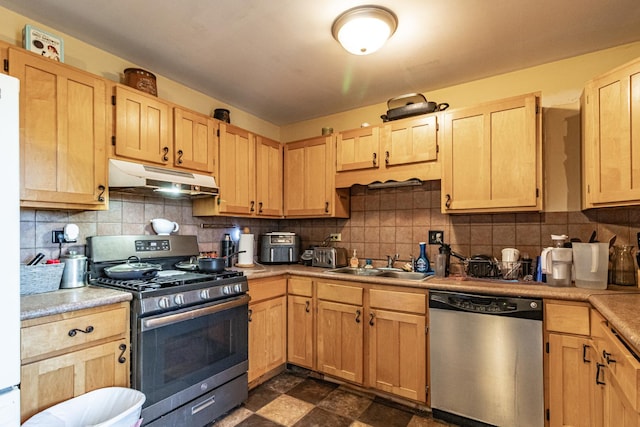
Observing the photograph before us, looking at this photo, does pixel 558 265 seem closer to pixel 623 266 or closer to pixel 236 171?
pixel 623 266

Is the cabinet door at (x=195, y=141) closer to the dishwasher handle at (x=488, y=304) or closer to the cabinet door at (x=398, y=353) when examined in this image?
the cabinet door at (x=398, y=353)

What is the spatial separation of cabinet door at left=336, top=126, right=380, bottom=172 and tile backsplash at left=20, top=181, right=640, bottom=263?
0.38 meters

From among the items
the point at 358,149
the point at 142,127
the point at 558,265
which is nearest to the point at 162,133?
the point at 142,127

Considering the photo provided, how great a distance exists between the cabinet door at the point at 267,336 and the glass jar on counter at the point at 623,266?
234 centimetres

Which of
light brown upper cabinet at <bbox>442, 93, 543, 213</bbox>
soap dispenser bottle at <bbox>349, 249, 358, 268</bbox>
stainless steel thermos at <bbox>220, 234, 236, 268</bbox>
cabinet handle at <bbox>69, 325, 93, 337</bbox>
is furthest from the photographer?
soap dispenser bottle at <bbox>349, 249, 358, 268</bbox>

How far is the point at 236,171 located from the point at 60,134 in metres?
1.28

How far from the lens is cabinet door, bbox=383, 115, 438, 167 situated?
2.50 metres

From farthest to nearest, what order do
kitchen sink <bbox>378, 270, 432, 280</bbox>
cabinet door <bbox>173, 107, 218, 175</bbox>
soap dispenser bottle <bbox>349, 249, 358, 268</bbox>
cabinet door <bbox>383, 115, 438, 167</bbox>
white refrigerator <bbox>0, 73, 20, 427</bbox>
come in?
soap dispenser bottle <bbox>349, 249, 358, 268</bbox>
kitchen sink <bbox>378, 270, 432, 280</bbox>
cabinet door <bbox>383, 115, 438, 167</bbox>
cabinet door <bbox>173, 107, 218, 175</bbox>
white refrigerator <bbox>0, 73, 20, 427</bbox>

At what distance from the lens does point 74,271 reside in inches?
73.5

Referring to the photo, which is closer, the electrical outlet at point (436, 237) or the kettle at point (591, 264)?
the kettle at point (591, 264)

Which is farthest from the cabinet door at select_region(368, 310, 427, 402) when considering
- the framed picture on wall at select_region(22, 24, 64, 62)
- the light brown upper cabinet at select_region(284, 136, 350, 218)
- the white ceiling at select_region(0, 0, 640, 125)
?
the framed picture on wall at select_region(22, 24, 64, 62)

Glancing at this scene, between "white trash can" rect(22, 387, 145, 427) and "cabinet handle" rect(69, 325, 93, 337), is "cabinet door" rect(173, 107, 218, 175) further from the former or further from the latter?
"white trash can" rect(22, 387, 145, 427)

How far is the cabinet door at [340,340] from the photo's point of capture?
243 centimetres

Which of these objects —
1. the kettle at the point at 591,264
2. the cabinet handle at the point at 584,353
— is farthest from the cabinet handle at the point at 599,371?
the kettle at the point at 591,264
